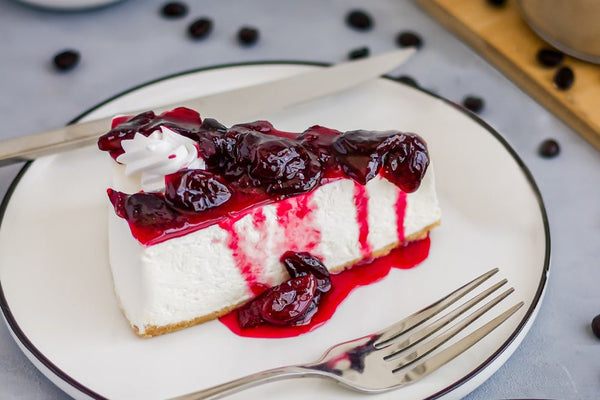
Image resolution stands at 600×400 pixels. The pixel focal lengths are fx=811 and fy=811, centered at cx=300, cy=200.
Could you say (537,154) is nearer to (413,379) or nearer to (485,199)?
(485,199)

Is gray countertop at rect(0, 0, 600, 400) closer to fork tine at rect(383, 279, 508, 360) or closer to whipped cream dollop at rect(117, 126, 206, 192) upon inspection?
fork tine at rect(383, 279, 508, 360)

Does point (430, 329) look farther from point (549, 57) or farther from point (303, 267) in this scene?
point (549, 57)

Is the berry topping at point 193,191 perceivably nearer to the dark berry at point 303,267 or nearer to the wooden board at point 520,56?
the dark berry at point 303,267

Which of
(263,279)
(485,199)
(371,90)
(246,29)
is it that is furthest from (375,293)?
(246,29)

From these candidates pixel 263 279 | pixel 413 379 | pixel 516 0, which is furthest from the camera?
pixel 516 0

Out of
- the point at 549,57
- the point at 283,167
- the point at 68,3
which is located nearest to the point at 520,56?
the point at 549,57

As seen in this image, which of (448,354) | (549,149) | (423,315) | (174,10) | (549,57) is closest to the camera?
(448,354)

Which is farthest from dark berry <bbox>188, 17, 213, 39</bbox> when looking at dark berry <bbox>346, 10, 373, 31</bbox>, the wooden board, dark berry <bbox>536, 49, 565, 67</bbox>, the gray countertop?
dark berry <bbox>536, 49, 565, 67</bbox>
